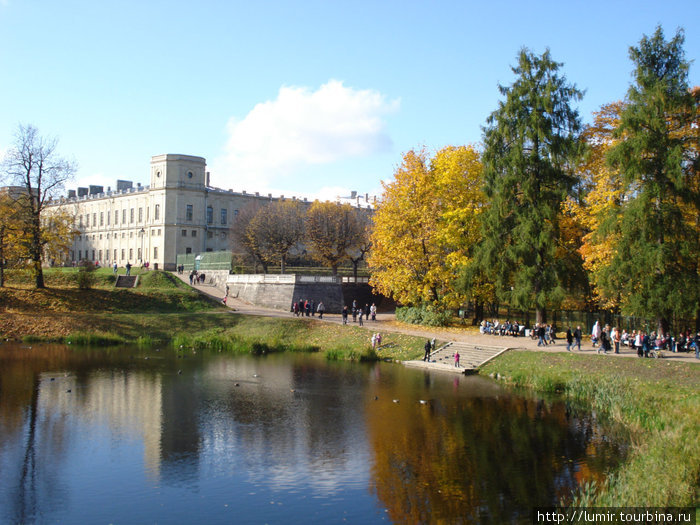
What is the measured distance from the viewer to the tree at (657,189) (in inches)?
1218

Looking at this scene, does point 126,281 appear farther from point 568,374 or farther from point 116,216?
point 116,216

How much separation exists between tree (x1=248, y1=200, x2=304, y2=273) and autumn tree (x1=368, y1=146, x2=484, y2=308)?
80.3ft

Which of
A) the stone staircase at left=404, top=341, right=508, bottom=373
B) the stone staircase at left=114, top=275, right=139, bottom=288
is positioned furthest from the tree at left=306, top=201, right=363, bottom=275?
the stone staircase at left=404, top=341, right=508, bottom=373

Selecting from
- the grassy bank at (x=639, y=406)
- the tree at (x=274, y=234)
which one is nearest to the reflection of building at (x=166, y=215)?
the tree at (x=274, y=234)

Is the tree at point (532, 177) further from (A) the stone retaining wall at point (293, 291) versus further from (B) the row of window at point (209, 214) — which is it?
(B) the row of window at point (209, 214)

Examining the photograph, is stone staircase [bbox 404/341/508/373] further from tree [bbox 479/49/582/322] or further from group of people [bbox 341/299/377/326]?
group of people [bbox 341/299/377/326]

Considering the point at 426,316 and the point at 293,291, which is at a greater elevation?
the point at 293,291

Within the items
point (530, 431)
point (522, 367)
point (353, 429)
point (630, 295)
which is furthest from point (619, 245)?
point (353, 429)

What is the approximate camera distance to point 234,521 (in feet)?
44.7

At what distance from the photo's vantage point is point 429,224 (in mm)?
44344

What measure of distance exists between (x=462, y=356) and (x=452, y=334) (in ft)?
19.3

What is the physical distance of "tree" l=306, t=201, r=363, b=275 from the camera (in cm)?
6844

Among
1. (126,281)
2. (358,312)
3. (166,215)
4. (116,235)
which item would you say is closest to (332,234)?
(358,312)

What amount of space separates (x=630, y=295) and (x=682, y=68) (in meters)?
11.4
